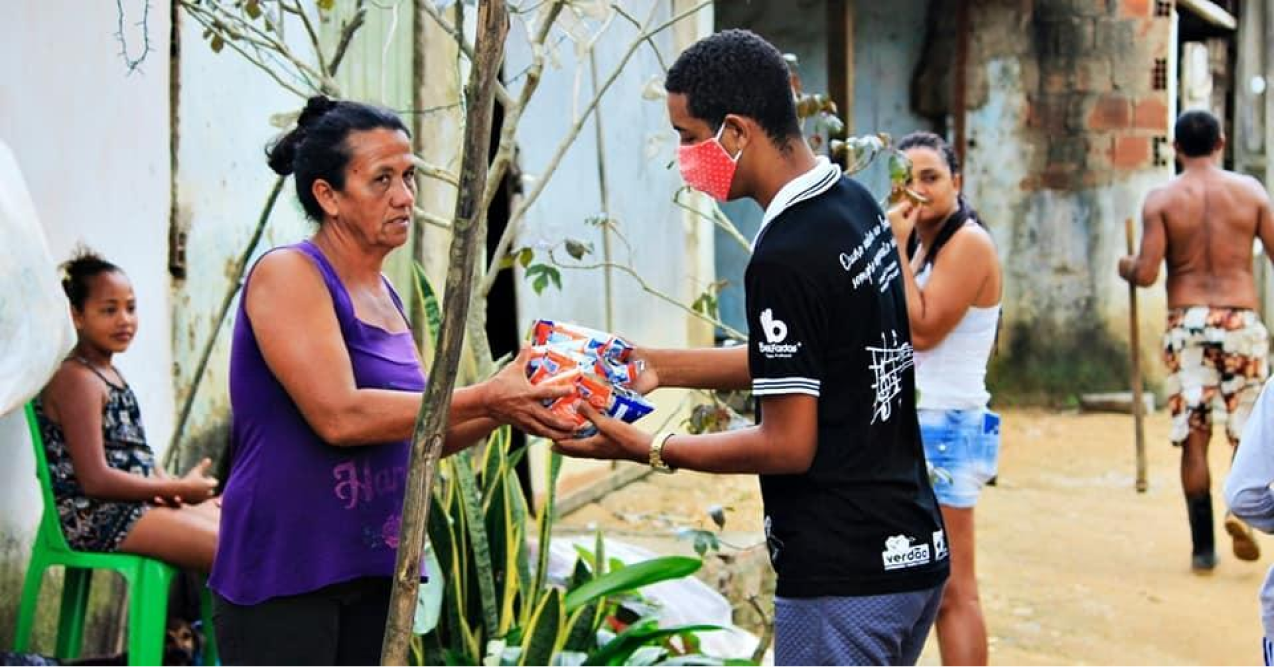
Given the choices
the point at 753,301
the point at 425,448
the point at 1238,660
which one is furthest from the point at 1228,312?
the point at 425,448

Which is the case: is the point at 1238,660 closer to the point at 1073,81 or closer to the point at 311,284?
the point at 311,284

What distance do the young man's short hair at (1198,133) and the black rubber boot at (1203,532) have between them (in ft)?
5.18

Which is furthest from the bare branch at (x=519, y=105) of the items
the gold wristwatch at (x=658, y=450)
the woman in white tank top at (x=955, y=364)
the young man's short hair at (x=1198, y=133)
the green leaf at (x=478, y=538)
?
the young man's short hair at (x=1198, y=133)

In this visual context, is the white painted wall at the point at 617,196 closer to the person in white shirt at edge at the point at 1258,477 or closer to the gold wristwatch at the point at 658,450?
the gold wristwatch at the point at 658,450

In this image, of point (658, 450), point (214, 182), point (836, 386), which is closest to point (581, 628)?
point (658, 450)

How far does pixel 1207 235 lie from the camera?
7180 mm

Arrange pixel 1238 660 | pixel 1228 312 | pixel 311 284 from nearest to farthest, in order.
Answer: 1. pixel 311 284
2. pixel 1238 660
3. pixel 1228 312

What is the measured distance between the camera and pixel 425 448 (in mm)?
2217

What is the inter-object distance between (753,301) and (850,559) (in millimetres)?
445

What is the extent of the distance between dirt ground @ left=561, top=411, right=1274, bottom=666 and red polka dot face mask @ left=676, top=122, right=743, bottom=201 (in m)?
2.06

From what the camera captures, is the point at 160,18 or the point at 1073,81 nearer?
the point at 160,18

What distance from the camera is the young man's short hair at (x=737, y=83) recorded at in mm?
2693

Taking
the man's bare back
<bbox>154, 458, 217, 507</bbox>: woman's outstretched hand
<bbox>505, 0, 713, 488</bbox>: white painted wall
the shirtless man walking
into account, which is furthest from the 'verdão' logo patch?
the man's bare back

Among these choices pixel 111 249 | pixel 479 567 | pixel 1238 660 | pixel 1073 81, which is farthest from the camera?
pixel 1073 81
